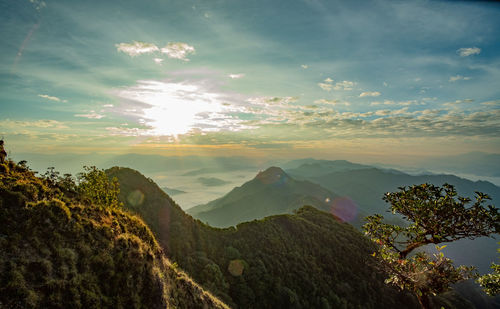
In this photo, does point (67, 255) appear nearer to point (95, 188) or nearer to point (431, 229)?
point (95, 188)

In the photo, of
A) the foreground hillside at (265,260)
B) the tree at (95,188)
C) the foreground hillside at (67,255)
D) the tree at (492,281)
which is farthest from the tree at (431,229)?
the foreground hillside at (265,260)

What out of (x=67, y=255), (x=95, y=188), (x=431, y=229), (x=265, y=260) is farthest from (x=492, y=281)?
(x=265, y=260)

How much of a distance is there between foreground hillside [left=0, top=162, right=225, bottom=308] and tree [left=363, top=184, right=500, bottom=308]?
1652cm

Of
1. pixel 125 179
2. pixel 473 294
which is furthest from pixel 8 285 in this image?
pixel 473 294

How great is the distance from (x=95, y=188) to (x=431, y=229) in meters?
A: 24.9

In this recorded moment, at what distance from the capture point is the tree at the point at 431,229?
1352 cm

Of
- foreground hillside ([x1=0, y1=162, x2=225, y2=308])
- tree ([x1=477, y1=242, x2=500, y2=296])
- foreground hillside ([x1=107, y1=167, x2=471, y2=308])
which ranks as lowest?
foreground hillside ([x1=107, y1=167, x2=471, y2=308])

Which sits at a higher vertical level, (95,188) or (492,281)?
(95,188)

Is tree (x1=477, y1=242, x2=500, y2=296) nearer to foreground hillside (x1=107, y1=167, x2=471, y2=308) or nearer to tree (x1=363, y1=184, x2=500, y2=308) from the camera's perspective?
tree (x1=363, y1=184, x2=500, y2=308)

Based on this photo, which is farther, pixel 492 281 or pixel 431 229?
pixel 492 281

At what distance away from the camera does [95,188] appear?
16359mm

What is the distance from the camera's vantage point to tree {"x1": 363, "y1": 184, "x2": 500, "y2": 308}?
44.3 feet

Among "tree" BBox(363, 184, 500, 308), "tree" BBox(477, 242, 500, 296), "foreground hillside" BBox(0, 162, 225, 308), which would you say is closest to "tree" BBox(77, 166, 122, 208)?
"foreground hillside" BBox(0, 162, 225, 308)

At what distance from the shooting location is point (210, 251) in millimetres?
55562
